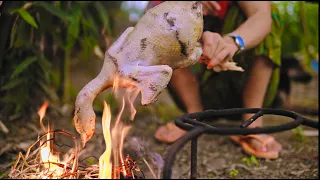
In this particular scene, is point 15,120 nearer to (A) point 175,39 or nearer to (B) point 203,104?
(B) point 203,104

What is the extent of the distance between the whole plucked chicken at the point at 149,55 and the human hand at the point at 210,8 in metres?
0.82

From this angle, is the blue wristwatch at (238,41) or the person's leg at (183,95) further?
the person's leg at (183,95)

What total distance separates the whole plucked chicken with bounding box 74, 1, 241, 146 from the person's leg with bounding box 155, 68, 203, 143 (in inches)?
39.9

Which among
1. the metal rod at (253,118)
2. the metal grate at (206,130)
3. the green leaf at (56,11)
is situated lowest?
the metal grate at (206,130)

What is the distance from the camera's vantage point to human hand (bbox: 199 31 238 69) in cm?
178

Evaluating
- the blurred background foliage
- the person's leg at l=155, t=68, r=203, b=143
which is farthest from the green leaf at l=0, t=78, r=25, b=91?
the person's leg at l=155, t=68, r=203, b=143

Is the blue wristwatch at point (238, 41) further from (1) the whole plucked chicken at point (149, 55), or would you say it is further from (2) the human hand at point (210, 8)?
(2) the human hand at point (210, 8)

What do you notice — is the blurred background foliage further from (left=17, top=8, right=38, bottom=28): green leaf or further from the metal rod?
the metal rod

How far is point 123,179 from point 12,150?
3.07 ft

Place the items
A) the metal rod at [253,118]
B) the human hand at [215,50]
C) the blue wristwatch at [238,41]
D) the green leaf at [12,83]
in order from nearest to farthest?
the metal rod at [253,118] → the human hand at [215,50] → the blue wristwatch at [238,41] → the green leaf at [12,83]

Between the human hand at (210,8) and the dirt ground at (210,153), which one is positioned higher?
the human hand at (210,8)

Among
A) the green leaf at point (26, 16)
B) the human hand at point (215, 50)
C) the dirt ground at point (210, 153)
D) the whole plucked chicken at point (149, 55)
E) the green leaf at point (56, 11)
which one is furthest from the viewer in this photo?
the green leaf at point (56, 11)

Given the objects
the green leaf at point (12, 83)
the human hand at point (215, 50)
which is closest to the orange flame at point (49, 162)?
the human hand at point (215, 50)

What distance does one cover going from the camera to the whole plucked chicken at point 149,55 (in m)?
1.45
